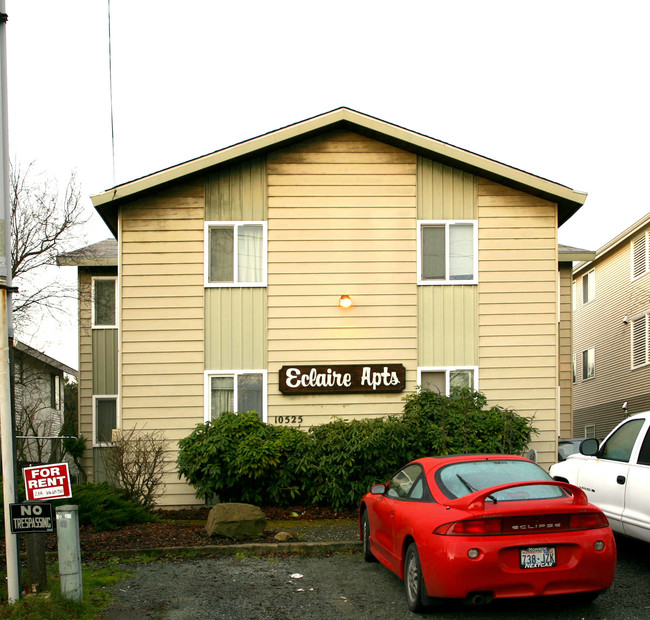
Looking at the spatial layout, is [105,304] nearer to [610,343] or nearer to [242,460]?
[242,460]

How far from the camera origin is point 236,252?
48.7ft

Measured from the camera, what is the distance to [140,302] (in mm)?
14633

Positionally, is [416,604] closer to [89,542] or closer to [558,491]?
[558,491]

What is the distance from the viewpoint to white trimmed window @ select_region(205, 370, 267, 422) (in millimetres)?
14594

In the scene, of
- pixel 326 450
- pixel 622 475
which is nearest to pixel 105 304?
pixel 326 450

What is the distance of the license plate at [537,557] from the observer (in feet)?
21.3

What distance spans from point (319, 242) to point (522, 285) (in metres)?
4.00

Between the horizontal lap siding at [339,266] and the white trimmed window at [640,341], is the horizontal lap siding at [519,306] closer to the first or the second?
the horizontal lap siding at [339,266]

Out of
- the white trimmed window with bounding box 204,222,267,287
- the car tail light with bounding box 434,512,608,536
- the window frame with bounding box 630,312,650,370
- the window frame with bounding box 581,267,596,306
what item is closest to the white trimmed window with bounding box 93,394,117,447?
the white trimmed window with bounding box 204,222,267,287

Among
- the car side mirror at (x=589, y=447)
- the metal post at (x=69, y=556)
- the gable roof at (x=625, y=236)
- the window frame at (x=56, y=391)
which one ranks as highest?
the gable roof at (x=625, y=236)

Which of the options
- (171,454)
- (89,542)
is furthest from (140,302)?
(89,542)

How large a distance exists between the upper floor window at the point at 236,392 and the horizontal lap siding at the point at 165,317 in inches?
9.6

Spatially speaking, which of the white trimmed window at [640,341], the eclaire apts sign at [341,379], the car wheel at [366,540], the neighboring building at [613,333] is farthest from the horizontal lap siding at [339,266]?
the white trimmed window at [640,341]

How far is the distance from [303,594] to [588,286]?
28.4 m
